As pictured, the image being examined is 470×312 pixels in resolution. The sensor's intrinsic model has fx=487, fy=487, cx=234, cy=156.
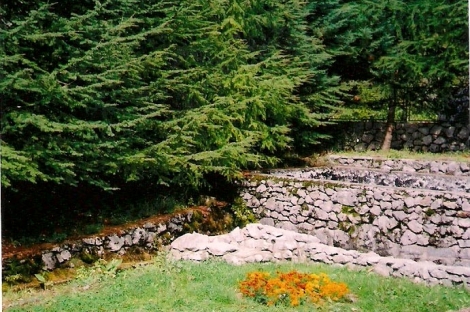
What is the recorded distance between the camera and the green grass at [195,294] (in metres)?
5.30

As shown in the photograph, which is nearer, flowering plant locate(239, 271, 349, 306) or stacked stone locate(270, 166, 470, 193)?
flowering plant locate(239, 271, 349, 306)

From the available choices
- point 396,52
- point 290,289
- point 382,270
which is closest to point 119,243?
point 290,289

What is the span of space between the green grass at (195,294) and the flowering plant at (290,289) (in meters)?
0.10

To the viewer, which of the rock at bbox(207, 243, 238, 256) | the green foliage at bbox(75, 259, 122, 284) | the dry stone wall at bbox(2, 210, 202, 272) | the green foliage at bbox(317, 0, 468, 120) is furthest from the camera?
the green foliage at bbox(317, 0, 468, 120)

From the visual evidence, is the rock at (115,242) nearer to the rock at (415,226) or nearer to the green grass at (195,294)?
the green grass at (195,294)

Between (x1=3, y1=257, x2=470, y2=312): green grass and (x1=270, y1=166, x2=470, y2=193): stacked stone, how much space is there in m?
4.18

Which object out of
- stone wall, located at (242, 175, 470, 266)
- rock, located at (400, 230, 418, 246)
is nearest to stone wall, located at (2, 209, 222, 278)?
stone wall, located at (242, 175, 470, 266)

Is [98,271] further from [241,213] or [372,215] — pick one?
[372,215]

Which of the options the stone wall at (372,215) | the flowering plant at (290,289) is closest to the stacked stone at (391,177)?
the stone wall at (372,215)

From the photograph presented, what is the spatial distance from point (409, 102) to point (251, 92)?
669 cm

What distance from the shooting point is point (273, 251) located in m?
7.68

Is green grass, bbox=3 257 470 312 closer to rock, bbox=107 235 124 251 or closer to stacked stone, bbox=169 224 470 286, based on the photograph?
stacked stone, bbox=169 224 470 286

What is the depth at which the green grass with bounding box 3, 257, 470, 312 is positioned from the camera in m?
5.30

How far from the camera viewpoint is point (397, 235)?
8391 millimetres
